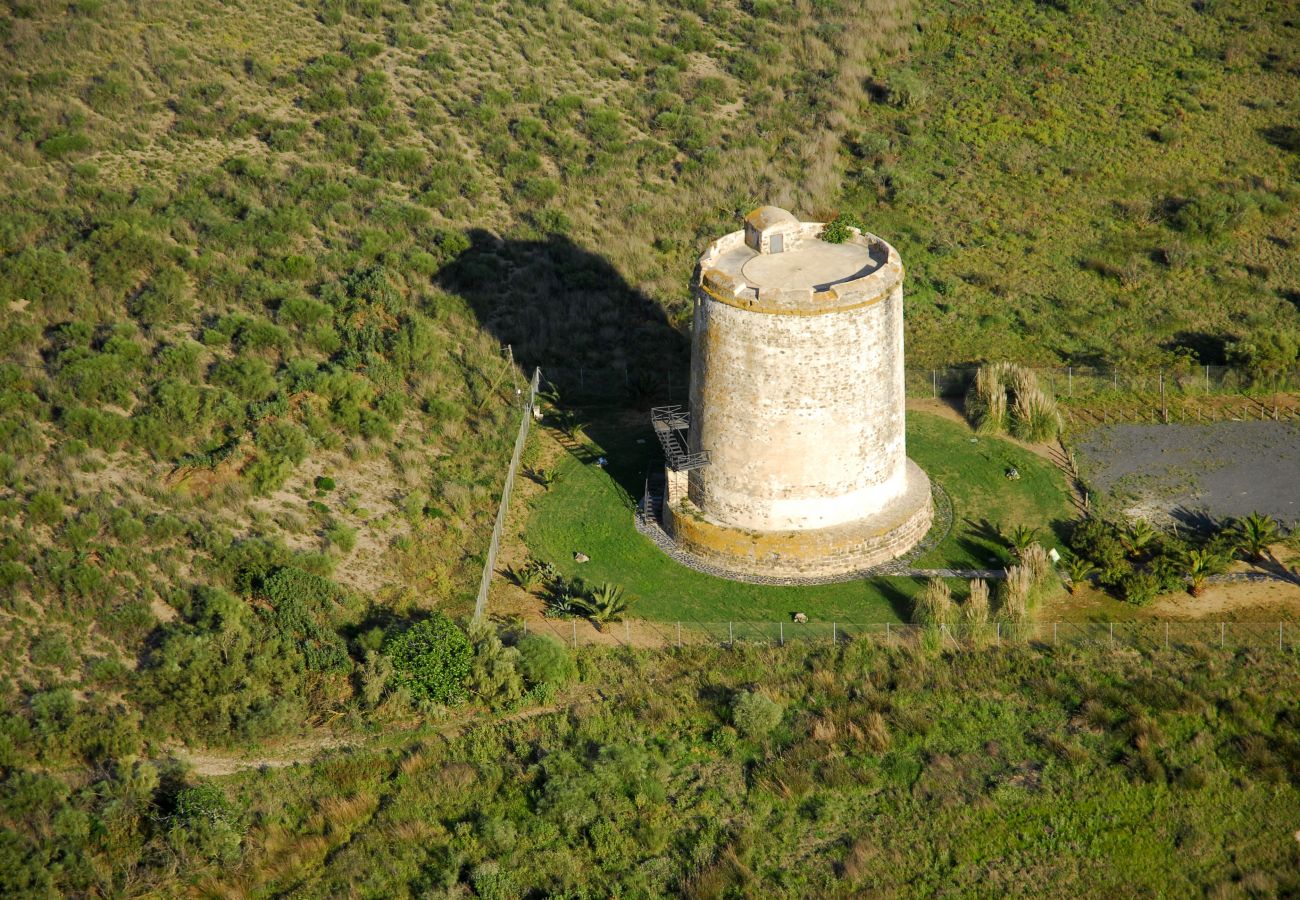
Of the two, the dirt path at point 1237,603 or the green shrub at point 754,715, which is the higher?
the green shrub at point 754,715

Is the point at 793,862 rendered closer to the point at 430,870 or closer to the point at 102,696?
the point at 430,870

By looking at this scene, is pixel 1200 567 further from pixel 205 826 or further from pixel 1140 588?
pixel 205 826

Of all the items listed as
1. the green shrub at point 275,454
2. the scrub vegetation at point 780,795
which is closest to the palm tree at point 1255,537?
the scrub vegetation at point 780,795

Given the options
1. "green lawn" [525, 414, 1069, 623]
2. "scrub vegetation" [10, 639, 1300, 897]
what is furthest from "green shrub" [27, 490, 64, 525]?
"green lawn" [525, 414, 1069, 623]

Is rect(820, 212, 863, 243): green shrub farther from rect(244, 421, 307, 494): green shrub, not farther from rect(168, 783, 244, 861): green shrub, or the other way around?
rect(168, 783, 244, 861): green shrub

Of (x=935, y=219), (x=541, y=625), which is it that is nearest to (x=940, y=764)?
(x=541, y=625)

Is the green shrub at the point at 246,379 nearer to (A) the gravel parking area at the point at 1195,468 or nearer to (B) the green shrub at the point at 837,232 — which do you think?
(B) the green shrub at the point at 837,232

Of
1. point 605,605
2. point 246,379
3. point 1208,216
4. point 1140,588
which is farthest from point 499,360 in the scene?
point 1208,216
